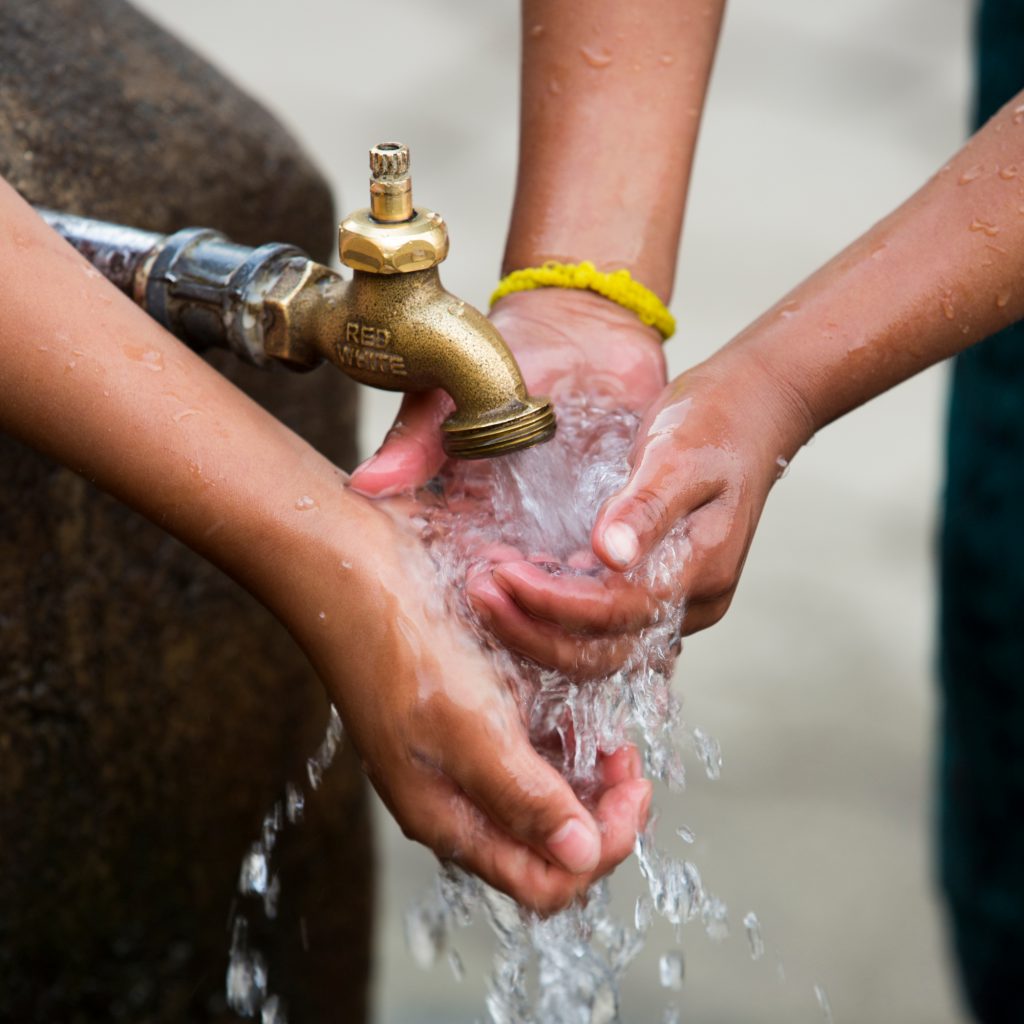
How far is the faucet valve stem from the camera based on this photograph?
44.4 inches

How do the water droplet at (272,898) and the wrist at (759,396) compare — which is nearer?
the wrist at (759,396)

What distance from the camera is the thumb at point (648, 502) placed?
111 centimetres

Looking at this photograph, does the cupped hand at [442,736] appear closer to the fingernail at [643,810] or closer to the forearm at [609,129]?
the fingernail at [643,810]

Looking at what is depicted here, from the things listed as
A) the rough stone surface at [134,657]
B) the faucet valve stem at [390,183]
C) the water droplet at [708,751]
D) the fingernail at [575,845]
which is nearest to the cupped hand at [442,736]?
the fingernail at [575,845]

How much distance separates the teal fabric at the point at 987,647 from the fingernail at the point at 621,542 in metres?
0.73

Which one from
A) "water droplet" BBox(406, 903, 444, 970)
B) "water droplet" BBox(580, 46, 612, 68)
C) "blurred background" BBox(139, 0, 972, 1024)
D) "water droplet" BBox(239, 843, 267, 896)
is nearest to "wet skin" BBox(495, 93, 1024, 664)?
"water droplet" BBox(580, 46, 612, 68)

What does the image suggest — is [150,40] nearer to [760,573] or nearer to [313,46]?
[760,573]

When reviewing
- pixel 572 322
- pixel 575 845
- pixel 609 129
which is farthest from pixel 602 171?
pixel 575 845

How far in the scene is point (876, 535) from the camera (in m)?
3.25

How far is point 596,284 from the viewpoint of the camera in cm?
145

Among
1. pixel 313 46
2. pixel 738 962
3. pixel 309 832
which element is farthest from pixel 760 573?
pixel 313 46

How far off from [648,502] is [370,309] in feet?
0.82

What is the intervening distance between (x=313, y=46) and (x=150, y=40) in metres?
3.21

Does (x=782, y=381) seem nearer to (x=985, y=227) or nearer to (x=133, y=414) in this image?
(x=985, y=227)
